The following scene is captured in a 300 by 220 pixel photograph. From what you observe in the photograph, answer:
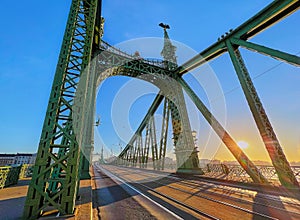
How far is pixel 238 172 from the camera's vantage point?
42.9 ft

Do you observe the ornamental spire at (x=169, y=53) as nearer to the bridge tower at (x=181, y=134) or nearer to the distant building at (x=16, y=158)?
the bridge tower at (x=181, y=134)

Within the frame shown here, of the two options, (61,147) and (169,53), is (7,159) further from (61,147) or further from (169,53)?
(61,147)

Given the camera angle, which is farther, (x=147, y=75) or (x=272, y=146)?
(x=147, y=75)

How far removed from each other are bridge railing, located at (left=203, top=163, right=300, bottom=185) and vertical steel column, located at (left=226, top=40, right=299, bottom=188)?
2.13 meters

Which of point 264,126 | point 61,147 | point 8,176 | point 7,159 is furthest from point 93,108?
point 7,159

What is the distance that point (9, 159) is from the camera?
74688mm

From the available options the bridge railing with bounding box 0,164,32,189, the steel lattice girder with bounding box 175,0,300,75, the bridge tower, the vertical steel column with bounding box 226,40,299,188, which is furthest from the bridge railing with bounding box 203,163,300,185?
the bridge railing with bounding box 0,164,32,189

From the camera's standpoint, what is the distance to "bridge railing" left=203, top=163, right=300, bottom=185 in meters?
10.8

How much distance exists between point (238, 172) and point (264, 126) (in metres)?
6.23

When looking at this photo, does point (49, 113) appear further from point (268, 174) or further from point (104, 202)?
point (268, 174)

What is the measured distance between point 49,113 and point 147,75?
1493 cm

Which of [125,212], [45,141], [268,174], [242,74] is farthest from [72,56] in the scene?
[268,174]

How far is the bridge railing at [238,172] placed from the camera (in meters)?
10.8

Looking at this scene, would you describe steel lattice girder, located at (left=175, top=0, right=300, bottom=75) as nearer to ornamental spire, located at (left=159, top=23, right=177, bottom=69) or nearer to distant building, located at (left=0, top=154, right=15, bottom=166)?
ornamental spire, located at (left=159, top=23, right=177, bottom=69)
